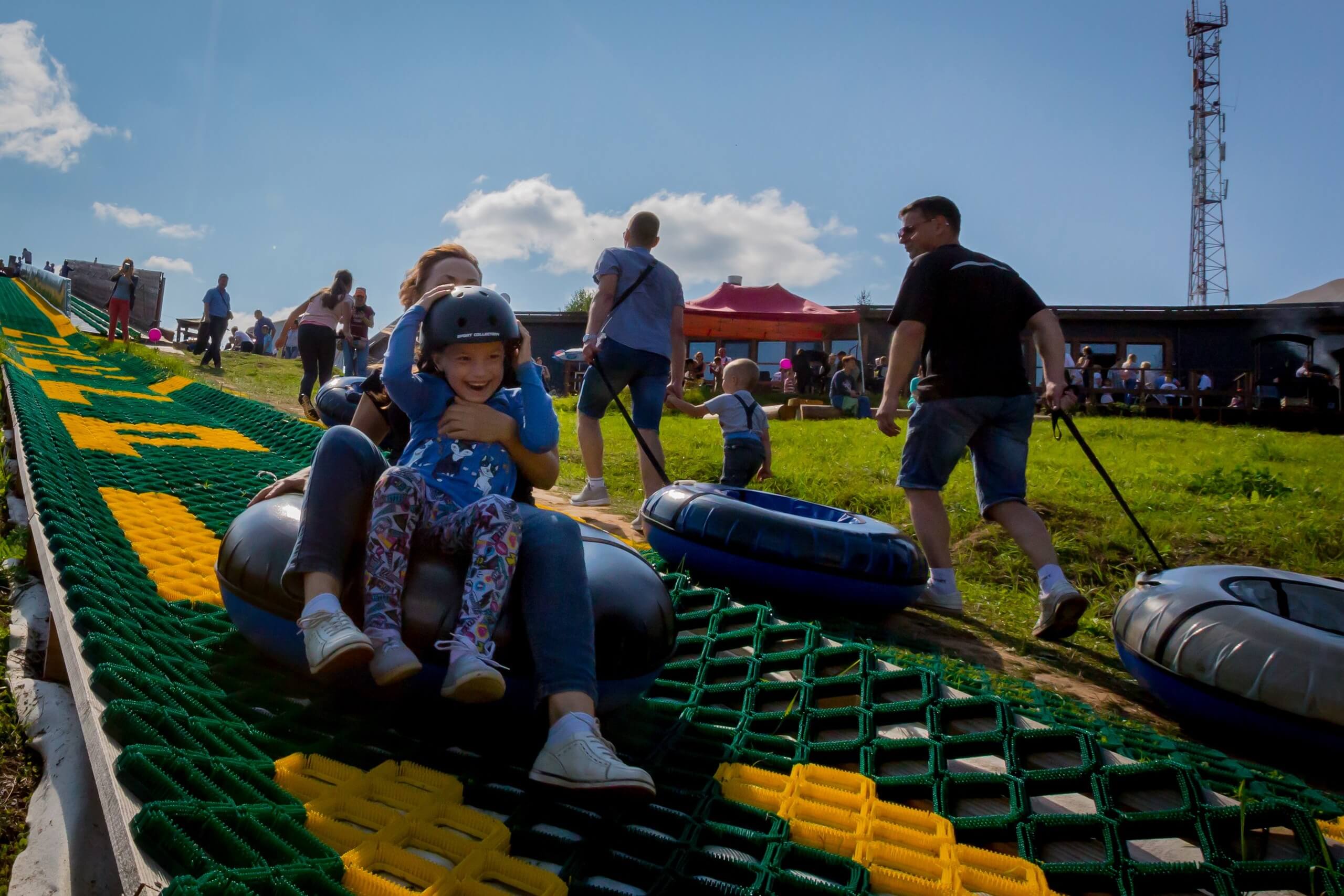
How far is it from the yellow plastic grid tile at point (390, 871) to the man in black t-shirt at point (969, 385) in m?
2.41

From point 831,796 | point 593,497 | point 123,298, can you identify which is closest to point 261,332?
point 123,298

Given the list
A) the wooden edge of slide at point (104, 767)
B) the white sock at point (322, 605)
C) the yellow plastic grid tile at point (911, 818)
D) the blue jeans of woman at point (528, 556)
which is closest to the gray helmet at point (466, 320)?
the blue jeans of woman at point (528, 556)

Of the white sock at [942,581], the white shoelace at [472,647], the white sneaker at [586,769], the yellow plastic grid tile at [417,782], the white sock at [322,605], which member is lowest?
the yellow plastic grid tile at [417,782]

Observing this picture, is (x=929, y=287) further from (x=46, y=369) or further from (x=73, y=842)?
(x=46, y=369)

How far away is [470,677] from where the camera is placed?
1.73m

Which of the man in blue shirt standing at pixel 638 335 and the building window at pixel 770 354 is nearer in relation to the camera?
the man in blue shirt standing at pixel 638 335

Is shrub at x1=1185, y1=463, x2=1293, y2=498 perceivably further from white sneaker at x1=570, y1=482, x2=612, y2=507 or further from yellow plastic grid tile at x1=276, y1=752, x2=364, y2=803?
yellow plastic grid tile at x1=276, y1=752, x2=364, y2=803

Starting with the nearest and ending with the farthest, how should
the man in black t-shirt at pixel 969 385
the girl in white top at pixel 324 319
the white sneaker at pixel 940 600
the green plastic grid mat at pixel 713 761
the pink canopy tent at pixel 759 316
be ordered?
the green plastic grid mat at pixel 713 761
the man in black t-shirt at pixel 969 385
the white sneaker at pixel 940 600
the girl in white top at pixel 324 319
the pink canopy tent at pixel 759 316

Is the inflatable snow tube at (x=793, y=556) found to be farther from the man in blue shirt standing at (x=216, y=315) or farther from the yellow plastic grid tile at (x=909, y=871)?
the man in blue shirt standing at (x=216, y=315)

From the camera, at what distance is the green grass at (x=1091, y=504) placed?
13.1 feet

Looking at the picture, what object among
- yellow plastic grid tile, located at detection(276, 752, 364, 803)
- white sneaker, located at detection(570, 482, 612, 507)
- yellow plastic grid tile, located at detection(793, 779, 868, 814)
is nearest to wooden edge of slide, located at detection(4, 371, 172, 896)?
yellow plastic grid tile, located at detection(276, 752, 364, 803)

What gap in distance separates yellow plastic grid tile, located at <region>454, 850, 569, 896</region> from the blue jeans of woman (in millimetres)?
345

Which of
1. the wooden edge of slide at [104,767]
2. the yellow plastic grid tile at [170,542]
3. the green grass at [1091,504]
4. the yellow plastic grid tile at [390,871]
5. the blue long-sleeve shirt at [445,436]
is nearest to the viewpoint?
the wooden edge of slide at [104,767]

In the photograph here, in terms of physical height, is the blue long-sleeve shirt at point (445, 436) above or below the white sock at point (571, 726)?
above
